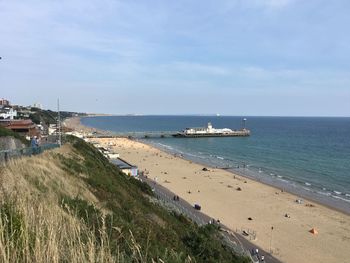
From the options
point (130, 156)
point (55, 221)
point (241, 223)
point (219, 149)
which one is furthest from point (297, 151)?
point (55, 221)

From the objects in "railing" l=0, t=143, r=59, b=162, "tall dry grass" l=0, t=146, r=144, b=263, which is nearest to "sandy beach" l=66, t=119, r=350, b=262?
"railing" l=0, t=143, r=59, b=162

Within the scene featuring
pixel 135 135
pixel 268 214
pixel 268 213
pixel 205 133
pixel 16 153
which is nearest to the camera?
pixel 16 153

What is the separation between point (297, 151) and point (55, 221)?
8744 cm

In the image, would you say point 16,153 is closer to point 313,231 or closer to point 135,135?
point 313,231

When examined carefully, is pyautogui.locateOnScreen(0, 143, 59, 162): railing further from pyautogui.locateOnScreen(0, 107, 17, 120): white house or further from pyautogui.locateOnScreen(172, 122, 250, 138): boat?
pyautogui.locateOnScreen(172, 122, 250, 138): boat

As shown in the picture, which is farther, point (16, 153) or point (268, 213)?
point (268, 213)

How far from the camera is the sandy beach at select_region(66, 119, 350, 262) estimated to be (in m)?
26.9

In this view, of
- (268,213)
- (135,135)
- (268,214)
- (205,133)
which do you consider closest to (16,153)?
(268,214)

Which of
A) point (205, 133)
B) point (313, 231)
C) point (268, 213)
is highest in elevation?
point (205, 133)

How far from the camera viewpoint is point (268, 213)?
36.2 m

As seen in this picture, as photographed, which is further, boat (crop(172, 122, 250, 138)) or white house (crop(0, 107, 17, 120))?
boat (crop(172, 122, 250, 138))

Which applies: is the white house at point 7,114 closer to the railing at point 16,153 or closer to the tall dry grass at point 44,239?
the railing at point 16,153

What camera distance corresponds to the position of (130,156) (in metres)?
79.8

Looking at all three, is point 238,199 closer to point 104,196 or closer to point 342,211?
point 342,211
